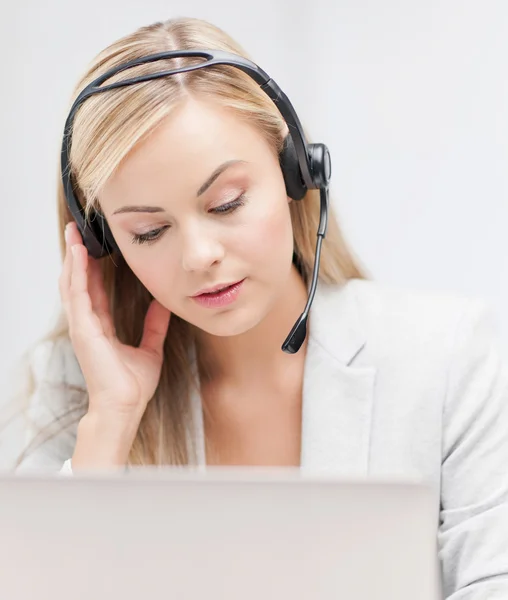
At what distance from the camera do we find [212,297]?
3.67 ft

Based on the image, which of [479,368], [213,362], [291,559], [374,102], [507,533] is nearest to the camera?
[291,559]

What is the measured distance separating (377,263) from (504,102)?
379 mm

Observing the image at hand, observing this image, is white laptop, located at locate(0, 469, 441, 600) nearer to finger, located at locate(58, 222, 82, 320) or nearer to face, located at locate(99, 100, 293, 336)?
face, located at locate(99, 100, 293, 336)

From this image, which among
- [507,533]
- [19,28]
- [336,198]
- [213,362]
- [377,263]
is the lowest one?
[507,533]

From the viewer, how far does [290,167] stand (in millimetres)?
1122

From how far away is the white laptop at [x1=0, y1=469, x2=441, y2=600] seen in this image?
1.46ft

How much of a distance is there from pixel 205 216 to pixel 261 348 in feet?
1.05

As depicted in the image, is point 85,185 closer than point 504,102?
Yes

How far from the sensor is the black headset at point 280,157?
1045 mm

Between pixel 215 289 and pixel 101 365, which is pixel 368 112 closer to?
pixel 215 289

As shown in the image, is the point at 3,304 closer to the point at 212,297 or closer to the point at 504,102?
the point at 212,297

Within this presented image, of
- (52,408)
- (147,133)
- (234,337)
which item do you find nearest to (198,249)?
(147,133)

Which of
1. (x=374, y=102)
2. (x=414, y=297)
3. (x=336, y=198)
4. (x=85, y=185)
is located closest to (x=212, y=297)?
(x=85, y=185)

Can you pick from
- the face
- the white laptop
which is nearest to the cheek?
the face
